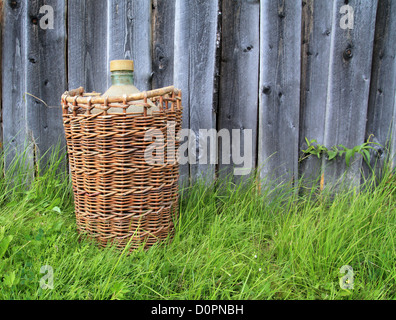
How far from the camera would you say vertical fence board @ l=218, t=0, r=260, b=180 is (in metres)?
2.32

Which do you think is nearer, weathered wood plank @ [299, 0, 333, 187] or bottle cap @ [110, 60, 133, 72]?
bottle cap @ [110, 60, 133, 72]

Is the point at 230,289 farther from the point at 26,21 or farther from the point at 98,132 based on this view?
the point at 26,21

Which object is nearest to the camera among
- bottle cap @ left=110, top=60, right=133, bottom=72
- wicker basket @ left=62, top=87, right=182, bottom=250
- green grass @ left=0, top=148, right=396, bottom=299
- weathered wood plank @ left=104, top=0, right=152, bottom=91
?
green grass @ left=0, top=148, right=396, bottom=299

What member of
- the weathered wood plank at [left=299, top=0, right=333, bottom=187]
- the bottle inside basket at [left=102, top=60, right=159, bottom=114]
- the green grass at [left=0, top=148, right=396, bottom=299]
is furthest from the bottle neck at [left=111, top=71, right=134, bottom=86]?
the weathered wood plank at [left=299, top=0, right=333, bottom=187]

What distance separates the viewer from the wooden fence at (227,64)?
232 centimetres

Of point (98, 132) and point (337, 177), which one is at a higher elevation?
point (98, 132)

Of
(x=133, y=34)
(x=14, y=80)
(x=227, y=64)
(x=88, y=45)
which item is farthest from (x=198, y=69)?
(x=14, y=80)

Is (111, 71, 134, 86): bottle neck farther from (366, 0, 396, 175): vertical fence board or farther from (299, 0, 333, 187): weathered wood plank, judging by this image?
(366, 0, 396, 175): vertical fence board

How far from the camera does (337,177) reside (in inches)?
98.3

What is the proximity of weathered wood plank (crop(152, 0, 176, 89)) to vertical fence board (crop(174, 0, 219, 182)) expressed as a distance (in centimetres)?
5

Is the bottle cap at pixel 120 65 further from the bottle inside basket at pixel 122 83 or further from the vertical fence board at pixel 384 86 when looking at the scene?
the vertical fence board at pixel 384 86

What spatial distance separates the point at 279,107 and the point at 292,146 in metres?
0.28
